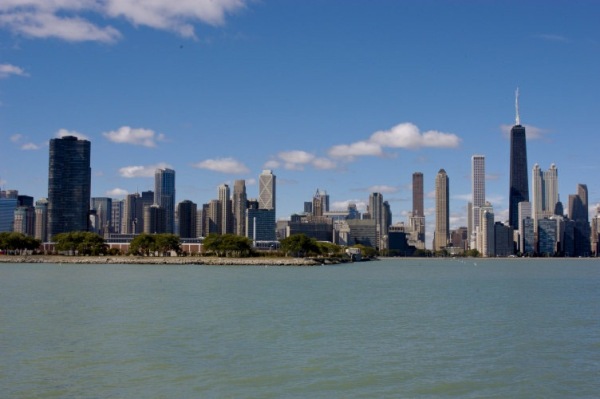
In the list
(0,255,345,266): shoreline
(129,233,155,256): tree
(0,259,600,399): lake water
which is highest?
(129,233,155,256): tree

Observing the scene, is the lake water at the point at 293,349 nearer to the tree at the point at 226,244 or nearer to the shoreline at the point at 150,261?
the shoreline at the point at 150,261

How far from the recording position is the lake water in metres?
26.7

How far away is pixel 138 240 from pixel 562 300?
472ft

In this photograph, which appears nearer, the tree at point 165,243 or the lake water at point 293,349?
the lake water at point 293,349

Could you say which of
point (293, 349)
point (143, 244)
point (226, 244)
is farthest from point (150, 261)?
point (293, 349)

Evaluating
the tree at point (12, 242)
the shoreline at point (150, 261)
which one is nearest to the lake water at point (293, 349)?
the shoreline at point (150, 261)

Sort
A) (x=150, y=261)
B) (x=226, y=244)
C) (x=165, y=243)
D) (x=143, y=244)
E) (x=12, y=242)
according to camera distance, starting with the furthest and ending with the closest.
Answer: (x=12, y=242) → (x=226, y=244) → (x=143, y=244) → (x=165, y=243) → (x=150, y=261)

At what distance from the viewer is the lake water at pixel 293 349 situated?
87.5 feet

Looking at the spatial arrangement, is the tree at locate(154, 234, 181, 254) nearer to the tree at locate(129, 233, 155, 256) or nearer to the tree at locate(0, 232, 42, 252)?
the tree at locate(129, 233, 155, 256)

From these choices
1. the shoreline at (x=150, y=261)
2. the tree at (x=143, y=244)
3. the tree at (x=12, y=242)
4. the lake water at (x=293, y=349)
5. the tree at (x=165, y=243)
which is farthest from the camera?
the tree at (x=143, y=244)

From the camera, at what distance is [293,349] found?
114ft

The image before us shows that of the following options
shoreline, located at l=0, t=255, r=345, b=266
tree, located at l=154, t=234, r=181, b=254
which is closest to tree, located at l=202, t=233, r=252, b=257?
tree, located at l=154, t=234, r=181, b=254

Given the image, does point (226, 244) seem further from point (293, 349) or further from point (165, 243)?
point (293, 349)

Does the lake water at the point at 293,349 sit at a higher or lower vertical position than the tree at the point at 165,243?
lower
